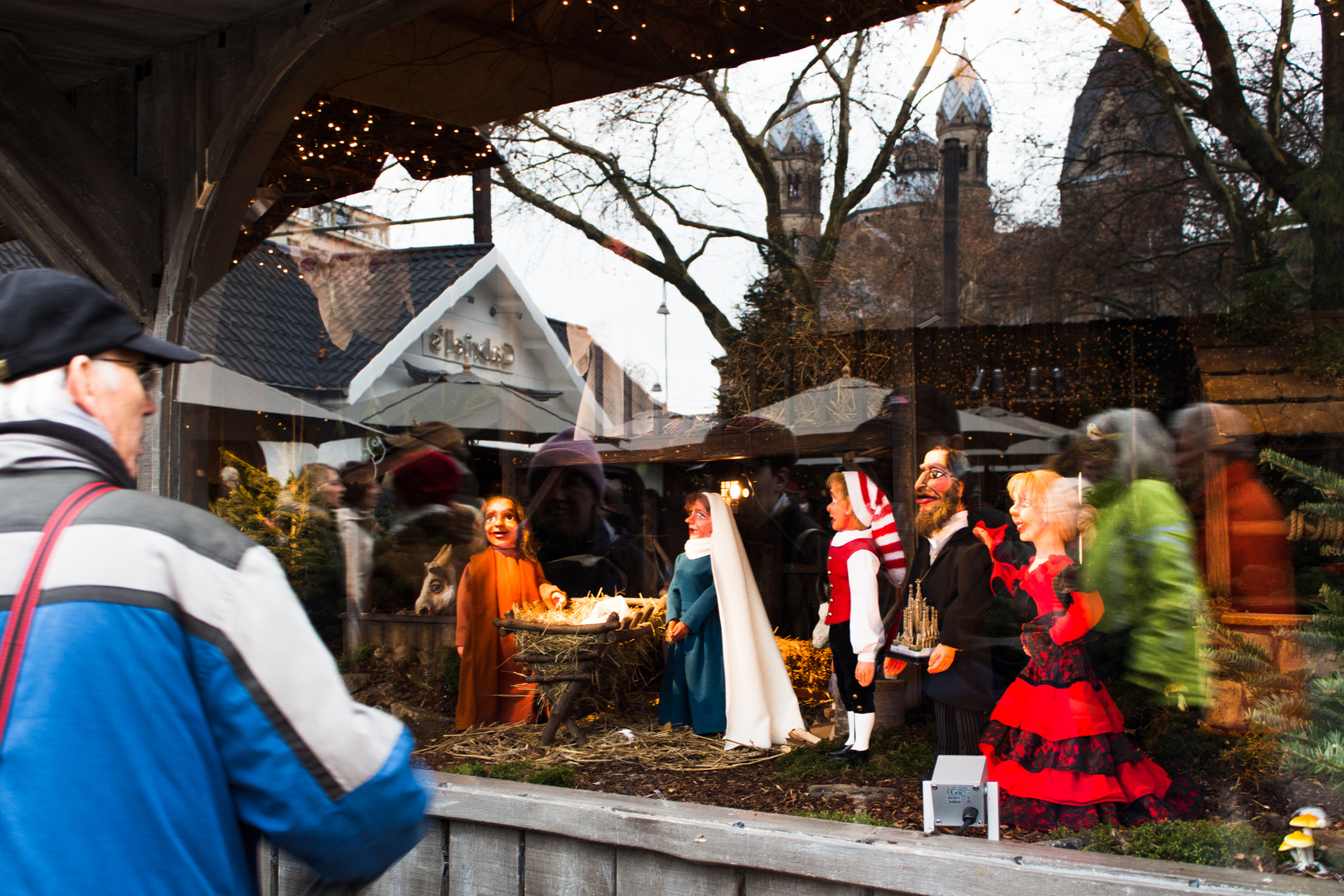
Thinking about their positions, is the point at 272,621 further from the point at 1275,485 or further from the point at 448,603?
the point at 448,603

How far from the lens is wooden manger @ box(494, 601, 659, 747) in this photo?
5188 millimetres

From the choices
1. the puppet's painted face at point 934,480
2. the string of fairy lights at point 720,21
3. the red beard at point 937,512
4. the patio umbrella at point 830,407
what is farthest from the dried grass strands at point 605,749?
the string of fairy lights at point 720,21

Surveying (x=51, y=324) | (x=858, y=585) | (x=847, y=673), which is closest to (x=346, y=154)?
(x=858, y=585)

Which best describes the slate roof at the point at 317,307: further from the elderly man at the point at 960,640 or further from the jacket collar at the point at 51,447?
the jacket collar at the point at 51,447

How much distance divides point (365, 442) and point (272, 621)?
6018mm

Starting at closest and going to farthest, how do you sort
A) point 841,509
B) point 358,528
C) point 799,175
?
point 841,509, point 799,175, point 358,528

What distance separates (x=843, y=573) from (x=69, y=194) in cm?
395

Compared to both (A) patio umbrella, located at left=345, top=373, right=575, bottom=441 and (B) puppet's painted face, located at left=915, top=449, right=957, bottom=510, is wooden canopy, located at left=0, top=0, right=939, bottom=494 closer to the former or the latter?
(A) patio umbrella, located at left=345, top=373, right=575, bottom=441

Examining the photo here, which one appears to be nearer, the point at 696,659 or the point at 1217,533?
the point at 1217,533

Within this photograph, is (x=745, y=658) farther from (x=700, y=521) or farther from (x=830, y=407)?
(x=830, y=407)

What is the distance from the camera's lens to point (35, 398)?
1.28m

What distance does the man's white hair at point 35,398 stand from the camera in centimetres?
127

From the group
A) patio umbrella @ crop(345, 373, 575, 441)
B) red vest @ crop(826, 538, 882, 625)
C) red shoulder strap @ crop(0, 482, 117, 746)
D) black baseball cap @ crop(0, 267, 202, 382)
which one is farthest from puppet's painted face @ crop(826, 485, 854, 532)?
red shoulder strap @ crop(0, 482, 117, 746)

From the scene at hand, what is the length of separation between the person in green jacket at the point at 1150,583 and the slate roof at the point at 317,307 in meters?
4.46
